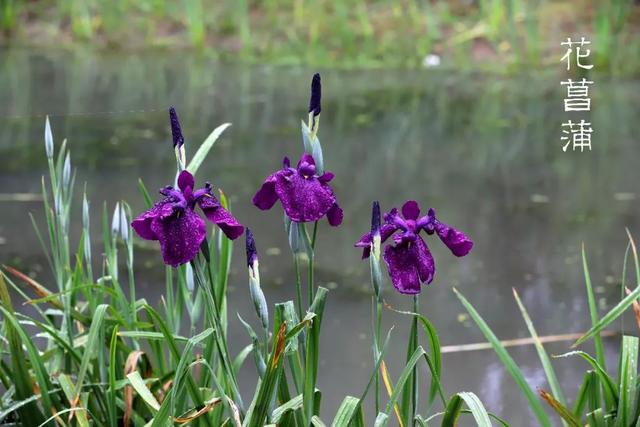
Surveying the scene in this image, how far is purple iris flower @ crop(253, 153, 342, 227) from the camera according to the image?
3.83ft

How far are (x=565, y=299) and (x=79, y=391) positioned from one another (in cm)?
157

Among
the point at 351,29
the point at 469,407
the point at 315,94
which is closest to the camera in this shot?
the point at 315,94

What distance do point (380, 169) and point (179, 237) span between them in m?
2.92

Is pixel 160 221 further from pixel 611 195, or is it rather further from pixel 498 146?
pixel 498 146

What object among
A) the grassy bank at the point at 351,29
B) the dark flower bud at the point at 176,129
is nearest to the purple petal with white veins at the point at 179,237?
the dark flower bud at the point at 176,129

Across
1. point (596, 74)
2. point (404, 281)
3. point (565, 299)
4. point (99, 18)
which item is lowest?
point (565, 299)

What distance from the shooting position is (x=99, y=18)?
6891 millimetres

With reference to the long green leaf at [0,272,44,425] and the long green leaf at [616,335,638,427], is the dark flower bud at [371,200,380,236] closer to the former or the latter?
the long green leaf at [616,335,638,427]

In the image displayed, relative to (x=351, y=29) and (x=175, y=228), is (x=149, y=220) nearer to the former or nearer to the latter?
(x=175, y=228)

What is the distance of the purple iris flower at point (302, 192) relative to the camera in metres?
1.17

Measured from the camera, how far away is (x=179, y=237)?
109 centimetres

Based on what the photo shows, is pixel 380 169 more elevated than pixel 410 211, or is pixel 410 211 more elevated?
pixel 410 211

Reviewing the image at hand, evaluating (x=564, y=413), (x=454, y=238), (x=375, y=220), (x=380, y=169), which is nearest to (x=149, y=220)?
(x=375, y=220)

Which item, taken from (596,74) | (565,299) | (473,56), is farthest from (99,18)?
(565,299)
